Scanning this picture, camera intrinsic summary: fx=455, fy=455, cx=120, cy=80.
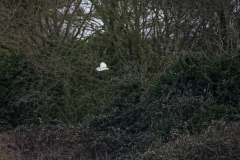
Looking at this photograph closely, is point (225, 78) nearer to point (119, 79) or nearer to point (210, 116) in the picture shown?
point (210, 116)

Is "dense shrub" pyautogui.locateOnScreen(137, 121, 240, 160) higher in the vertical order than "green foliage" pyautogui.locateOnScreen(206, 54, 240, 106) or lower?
lower

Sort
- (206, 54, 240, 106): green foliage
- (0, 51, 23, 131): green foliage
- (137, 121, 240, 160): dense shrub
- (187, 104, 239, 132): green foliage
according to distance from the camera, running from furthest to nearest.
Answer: (0, 51, 23, 131): green foliage
(206, 54, 240, 106): green foliage
(187, 104, 239, 132): green foliage
(137, 121, 240, 160): dense shrub

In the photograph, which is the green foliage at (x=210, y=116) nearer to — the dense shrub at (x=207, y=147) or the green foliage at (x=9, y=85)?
the dense shrub at (x=207, y=147)

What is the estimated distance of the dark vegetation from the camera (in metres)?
8.97

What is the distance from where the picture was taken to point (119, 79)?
39.5 ft

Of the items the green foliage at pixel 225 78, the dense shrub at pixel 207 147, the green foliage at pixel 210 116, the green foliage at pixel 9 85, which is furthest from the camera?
the green foliage at pixel 9 85

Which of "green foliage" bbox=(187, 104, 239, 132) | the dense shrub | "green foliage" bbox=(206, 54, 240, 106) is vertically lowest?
the dense shrub

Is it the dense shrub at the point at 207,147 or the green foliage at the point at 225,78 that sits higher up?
the green foliage at the point at 225,78

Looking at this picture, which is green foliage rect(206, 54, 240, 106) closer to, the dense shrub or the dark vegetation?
the dark vegetation

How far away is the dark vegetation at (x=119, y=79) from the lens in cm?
897

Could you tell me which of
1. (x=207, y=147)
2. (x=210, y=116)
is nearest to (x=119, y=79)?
(x=210, y=116)

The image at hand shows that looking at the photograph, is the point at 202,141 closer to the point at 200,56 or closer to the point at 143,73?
the point at 200,56

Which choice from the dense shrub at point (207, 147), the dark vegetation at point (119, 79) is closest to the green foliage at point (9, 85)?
the dark vegetation at point (119, 79)

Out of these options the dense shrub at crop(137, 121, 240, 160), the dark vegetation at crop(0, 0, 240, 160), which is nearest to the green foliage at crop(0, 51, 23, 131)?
the dark vegetation at crop(0, 0, 240, 160)
